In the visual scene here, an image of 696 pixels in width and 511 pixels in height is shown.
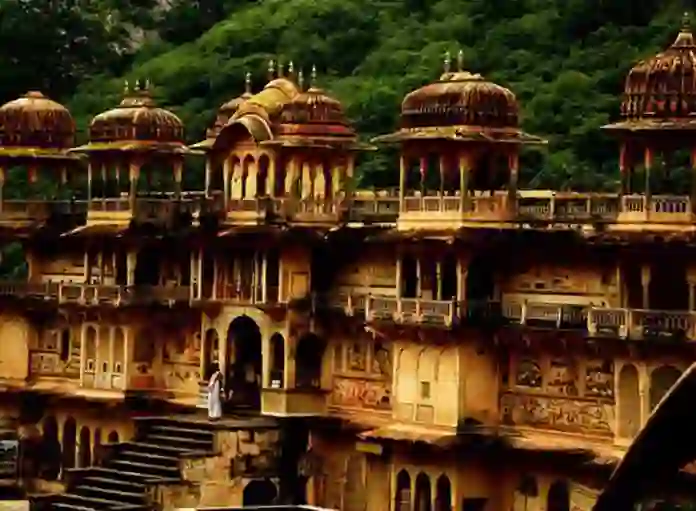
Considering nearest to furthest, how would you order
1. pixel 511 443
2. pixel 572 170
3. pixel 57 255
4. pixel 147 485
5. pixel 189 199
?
pixel 511 443 → pixel 147 485 → pixel 189 199 → pixel 57 255 → pixel 572 170

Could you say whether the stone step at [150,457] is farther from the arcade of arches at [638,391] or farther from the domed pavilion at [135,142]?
the arcade of arches at [638,391]

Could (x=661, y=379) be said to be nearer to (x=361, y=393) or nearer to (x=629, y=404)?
(x=629, y=404)

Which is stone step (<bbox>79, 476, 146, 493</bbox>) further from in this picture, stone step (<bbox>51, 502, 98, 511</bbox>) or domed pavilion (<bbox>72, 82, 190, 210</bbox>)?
domed pavilion (<bbox>72, 82, 190, 210</bbox>)

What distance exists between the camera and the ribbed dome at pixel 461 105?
29.2 meters

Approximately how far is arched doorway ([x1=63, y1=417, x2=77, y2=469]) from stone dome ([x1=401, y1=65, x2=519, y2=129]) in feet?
41.6

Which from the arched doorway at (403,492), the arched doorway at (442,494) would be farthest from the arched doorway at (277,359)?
the arched doorway at (442,494)

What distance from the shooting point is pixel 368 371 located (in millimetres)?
32906

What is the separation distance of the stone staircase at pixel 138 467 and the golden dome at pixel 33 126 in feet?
25.3

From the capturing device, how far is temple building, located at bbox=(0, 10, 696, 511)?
2731 cm

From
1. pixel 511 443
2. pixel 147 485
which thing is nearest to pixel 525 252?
pixel 511 443

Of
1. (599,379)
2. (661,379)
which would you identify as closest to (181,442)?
(599,379)

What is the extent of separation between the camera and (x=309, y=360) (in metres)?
34.1

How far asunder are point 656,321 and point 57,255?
18.0m

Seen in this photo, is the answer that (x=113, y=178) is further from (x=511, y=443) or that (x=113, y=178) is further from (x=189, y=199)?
(x=511, y=443)
